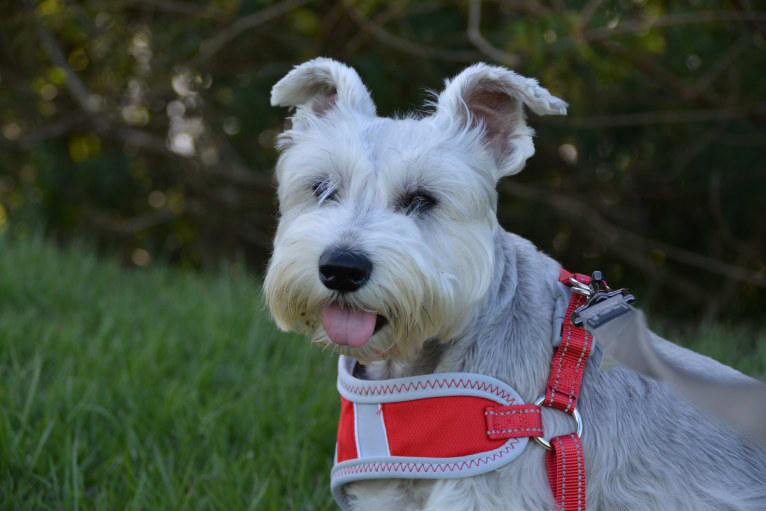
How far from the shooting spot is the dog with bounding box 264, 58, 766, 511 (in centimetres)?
244

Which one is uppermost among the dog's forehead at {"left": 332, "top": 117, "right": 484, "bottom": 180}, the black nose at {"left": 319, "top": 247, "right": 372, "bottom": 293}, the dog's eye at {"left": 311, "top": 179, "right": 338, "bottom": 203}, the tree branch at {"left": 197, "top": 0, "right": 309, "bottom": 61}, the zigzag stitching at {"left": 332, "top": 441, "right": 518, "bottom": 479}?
the tree branch at {"left": 197, "top": 0, "right": 309, "bottom": 61}

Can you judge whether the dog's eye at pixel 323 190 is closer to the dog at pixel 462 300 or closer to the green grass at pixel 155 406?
the dog at pixel 462 300

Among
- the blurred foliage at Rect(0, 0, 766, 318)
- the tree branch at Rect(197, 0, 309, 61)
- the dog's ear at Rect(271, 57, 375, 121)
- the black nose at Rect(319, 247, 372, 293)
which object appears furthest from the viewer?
the blurred foliage at Rect(0, 0, 766, 318)

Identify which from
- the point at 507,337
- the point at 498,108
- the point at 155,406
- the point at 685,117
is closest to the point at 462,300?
the point at 507,337

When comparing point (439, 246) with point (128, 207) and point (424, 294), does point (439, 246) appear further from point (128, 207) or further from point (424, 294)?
point (128, 207)

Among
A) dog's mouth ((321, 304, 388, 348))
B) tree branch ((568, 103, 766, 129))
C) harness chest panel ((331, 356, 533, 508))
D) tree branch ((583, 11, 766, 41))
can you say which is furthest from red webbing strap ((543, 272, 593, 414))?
tree branch ((568, 103, 766, 129))

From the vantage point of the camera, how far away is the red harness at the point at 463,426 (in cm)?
241

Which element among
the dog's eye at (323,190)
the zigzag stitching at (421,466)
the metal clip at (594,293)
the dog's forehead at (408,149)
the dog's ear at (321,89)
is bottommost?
the zigzag stitching at (421,466)

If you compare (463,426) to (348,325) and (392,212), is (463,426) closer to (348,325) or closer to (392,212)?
(348,325)

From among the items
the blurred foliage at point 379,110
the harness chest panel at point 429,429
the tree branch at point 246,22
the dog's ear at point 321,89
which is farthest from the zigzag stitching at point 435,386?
the tree branch at point 246,22

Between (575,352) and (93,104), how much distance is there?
25.6 ft

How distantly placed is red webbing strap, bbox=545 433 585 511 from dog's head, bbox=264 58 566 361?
1.76 feet

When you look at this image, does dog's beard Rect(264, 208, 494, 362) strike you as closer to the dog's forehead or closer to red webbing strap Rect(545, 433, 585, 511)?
the dog's forehead

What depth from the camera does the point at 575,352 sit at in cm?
253
